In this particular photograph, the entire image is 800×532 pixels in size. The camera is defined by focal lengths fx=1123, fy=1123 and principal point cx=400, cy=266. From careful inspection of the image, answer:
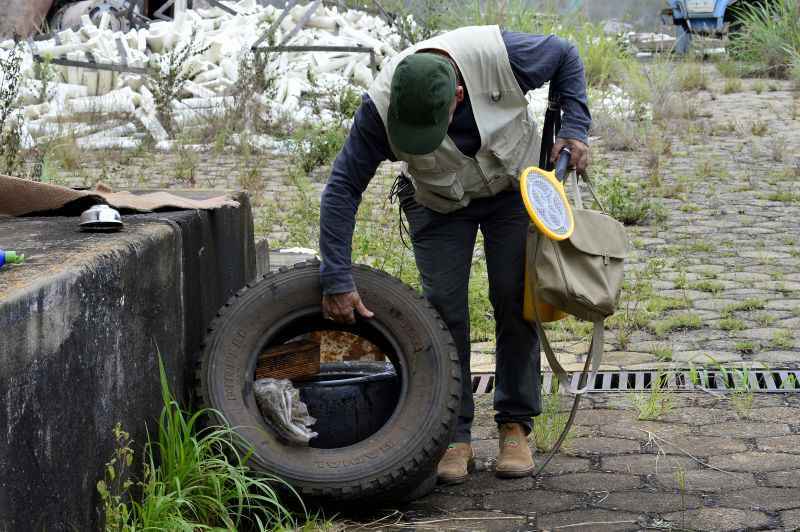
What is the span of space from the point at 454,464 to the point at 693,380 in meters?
1.60

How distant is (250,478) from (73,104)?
1057 centimetres

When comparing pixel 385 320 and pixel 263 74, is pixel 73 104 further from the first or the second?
pixel 385 320

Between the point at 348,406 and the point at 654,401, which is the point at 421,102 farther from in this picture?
the point at 654,401

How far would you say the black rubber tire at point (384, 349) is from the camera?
4.03 meters

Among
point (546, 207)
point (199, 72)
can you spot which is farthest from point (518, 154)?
point (199, 72)

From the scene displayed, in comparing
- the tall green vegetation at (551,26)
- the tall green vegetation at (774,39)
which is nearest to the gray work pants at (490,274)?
the tall green vegetation at (551,26)

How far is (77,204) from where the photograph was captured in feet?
15.3

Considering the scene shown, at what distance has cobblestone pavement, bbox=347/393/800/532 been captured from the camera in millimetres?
4090

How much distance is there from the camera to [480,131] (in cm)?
429

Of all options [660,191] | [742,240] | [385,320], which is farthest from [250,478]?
[660,191]

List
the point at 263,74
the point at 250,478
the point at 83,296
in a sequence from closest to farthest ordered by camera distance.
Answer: the point at 83,296
the point at 250,478
the point at 263,74

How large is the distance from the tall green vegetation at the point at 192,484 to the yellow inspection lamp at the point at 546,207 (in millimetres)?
1249

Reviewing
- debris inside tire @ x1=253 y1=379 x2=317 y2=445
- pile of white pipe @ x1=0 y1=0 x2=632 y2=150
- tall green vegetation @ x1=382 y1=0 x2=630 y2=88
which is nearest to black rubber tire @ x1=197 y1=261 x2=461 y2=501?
debris inside tire @ x1=253 y1=379 x2=317 y2=445

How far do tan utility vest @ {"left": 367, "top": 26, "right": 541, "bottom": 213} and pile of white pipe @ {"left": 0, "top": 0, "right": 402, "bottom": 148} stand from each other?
27.3 feet
